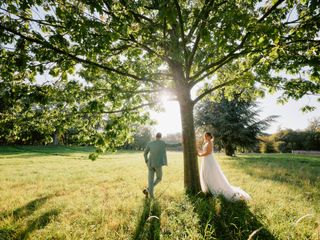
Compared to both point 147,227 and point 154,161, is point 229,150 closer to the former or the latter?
point 154,161

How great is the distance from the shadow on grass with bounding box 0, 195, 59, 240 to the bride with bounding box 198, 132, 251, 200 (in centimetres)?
448

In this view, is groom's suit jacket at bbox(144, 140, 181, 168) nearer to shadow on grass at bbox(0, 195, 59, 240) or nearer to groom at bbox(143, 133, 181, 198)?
groom at bbox(143, 133, 181, 198)

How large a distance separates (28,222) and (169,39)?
17.5 ft

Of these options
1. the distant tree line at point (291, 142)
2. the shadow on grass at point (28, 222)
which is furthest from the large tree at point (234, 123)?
the distant tree line at point (291, 142)

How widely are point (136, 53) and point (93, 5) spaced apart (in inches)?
129

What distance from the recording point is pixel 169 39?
4.63 meters

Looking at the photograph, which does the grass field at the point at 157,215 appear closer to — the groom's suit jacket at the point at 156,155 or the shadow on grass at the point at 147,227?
the shadow on grass at the point at 147,227

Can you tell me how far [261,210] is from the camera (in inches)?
223

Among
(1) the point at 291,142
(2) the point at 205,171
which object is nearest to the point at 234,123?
(2) the point at 205,171

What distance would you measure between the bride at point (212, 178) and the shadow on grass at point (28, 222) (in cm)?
448

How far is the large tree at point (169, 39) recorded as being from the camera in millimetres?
4027

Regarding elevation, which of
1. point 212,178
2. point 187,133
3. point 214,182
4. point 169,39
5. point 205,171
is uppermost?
point 169,39

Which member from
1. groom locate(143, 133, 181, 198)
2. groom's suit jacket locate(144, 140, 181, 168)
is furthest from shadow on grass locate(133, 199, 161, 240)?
groom's suit jacket locate(144, 140, 181, 168)

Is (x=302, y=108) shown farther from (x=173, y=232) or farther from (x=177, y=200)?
(x=173, y=232)
